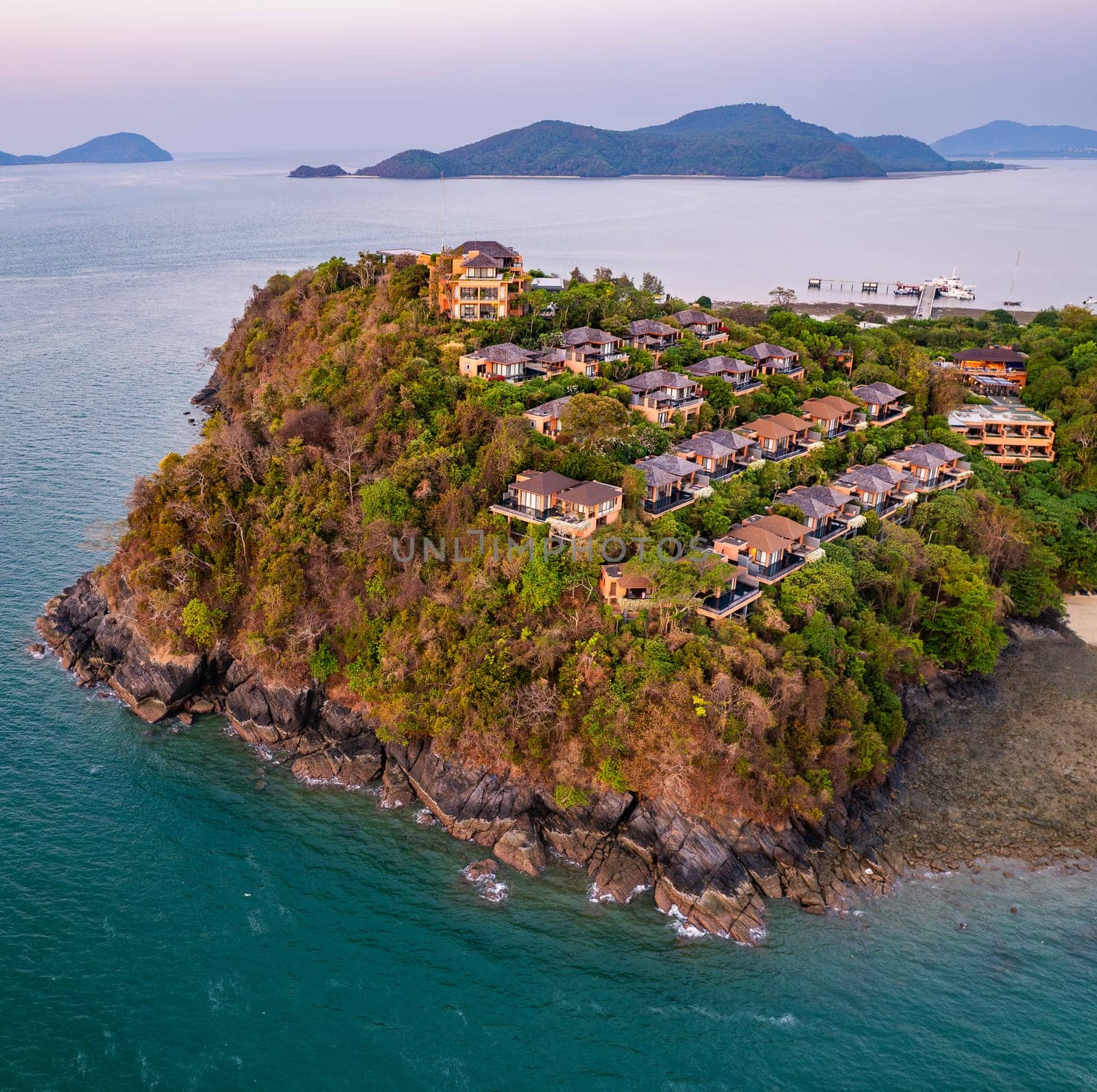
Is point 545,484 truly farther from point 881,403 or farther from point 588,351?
point 881,403

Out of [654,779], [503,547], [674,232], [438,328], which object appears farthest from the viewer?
[674,232]

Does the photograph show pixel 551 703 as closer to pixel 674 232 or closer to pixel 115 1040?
pixel 115 1040

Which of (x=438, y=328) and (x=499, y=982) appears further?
(x=438, y=328)

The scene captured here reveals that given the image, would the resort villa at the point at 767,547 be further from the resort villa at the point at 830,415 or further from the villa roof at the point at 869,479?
the resort villa at the point at 830,415

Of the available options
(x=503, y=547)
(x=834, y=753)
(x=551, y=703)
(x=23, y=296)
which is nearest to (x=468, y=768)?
(x=551, y=703)

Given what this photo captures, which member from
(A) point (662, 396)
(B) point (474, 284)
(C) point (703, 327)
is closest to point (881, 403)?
(C) point (703, 327)

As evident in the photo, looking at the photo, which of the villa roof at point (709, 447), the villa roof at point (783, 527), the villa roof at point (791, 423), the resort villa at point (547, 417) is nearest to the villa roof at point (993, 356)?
the villa roof at point (791, 423)
